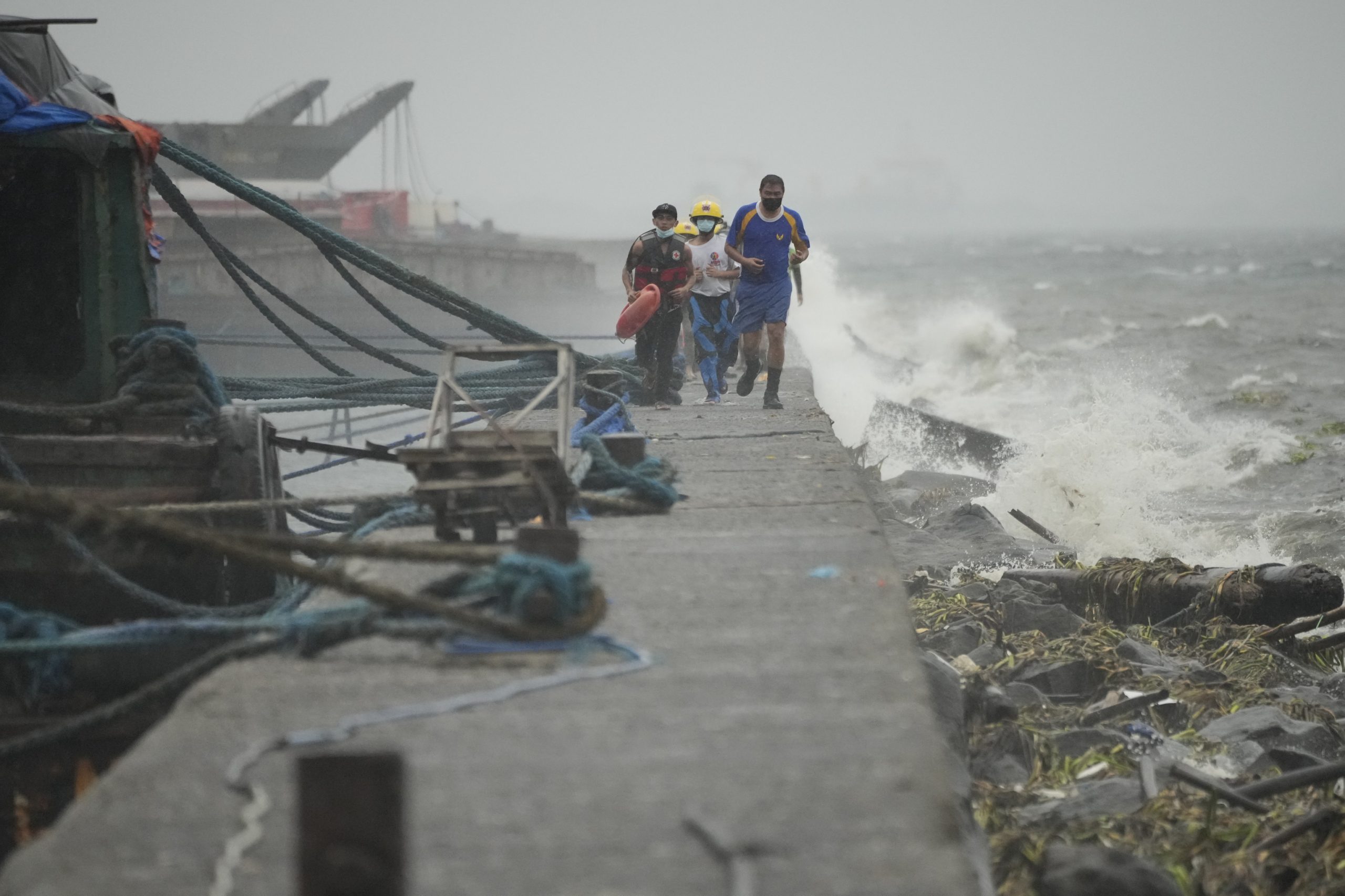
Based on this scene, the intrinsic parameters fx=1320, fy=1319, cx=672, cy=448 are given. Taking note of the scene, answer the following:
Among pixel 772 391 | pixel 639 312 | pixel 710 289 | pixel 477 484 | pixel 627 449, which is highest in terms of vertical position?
pixel 710 289

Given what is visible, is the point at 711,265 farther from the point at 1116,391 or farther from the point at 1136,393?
the point at 1116,391

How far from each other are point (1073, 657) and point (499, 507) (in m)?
3.18

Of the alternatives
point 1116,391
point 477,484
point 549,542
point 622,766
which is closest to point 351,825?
point 622,766

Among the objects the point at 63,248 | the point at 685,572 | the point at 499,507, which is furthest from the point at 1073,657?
the point at 63,248

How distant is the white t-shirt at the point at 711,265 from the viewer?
11.0 meters

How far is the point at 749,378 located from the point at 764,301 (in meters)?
0.94

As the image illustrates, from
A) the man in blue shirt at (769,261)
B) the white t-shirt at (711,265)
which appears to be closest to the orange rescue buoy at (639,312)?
the man in blue shirt at (769,261)

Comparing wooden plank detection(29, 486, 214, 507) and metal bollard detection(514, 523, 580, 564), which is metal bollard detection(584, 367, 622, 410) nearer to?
wooden plank detection(29, 486, 214, 507)

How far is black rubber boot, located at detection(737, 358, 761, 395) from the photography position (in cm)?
1082

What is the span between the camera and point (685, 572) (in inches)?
183

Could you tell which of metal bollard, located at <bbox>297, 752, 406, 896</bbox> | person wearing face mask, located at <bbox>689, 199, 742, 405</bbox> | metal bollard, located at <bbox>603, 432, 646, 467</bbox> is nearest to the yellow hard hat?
person wearing face mask, located at <bbox>689, 199, 742, 405</bbox>

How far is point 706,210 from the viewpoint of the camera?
1130 centimetres

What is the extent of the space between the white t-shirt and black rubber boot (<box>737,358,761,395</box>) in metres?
0.71

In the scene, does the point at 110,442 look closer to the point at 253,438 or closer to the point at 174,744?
the point at 253,438
